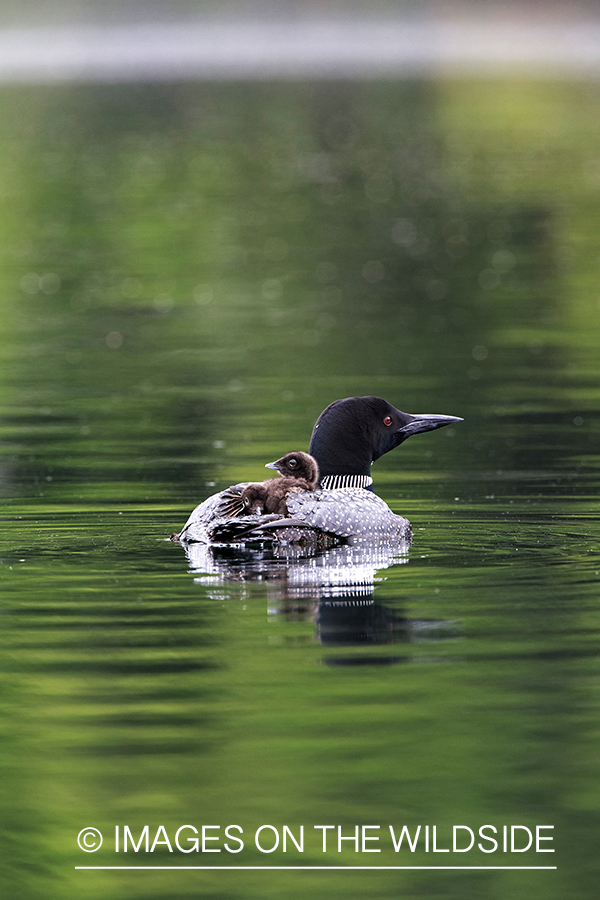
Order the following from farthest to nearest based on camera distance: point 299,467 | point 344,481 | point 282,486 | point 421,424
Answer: point 421,424
point 344,481
point 299,467
point 282,486

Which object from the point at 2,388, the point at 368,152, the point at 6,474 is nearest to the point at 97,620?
the point at 6,474

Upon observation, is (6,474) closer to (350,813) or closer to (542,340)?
(350,813)

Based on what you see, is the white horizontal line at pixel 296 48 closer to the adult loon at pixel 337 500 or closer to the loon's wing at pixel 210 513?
the adult loon at pixel 337 500

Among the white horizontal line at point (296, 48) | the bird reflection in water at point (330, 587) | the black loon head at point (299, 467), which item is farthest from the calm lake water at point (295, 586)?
the white horizontal line at point (296, 48)

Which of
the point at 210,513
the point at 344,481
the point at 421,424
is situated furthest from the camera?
the point at 421,424

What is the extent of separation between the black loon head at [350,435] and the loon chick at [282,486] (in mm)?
410

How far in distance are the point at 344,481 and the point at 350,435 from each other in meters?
0.20

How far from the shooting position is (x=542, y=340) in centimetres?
1518

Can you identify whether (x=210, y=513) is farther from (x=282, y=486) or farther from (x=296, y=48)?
(x=296, y=48)

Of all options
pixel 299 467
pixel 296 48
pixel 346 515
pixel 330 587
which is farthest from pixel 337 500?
pixel 296 48

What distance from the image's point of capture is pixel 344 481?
830 cm

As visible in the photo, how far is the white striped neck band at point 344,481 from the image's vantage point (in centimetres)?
830

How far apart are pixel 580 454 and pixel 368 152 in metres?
28.6

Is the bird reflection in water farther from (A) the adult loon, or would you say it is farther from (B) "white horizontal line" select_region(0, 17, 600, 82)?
(B) "white horizontal line" select_region(0, 17, 600, 82)
